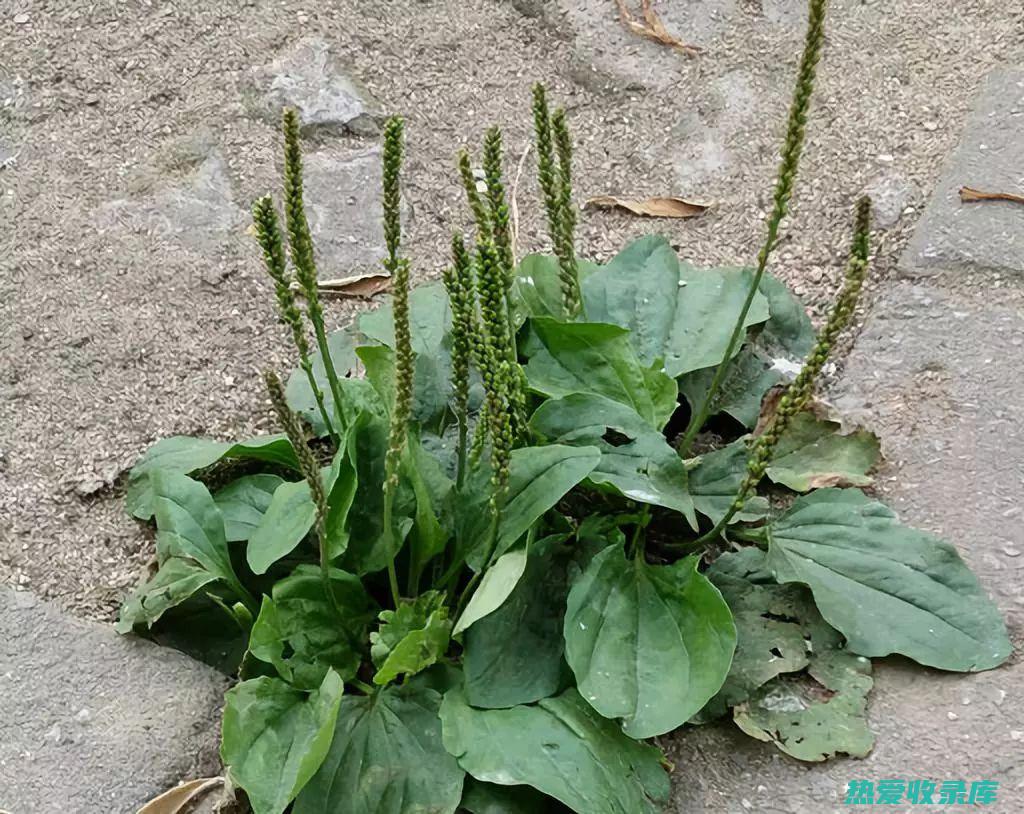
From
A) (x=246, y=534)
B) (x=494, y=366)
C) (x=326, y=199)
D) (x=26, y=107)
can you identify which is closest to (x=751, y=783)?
(x=494, y=366)

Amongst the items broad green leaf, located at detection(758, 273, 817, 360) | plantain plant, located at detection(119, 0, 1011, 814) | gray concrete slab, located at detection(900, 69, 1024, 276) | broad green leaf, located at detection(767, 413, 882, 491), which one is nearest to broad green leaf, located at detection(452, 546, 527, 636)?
plantain plant, located at detection(119, 0, 1011, 814)

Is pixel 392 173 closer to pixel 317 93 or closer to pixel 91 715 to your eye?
pixel 91 715

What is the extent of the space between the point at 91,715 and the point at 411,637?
0.64 m

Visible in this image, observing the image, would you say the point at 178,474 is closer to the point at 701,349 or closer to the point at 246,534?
the point at 246,534

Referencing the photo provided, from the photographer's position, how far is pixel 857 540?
7.20 feet

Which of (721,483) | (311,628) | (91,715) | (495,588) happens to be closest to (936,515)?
(721,483)

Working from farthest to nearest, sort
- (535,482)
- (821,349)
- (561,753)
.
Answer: (535,482) → (561,753) → (821,349)

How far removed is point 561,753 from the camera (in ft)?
6.18

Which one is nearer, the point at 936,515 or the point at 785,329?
the point at 936,515

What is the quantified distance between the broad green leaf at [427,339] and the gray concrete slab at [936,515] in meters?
0.79

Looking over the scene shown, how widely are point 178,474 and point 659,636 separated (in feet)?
3.18

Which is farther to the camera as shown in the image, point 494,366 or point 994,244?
point 994,244

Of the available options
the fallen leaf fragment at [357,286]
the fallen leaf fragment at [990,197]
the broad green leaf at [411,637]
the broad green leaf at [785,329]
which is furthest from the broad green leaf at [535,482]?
the fallen leaf fragment at [990,197]

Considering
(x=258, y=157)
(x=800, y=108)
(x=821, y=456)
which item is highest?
(x=800, y=108)
